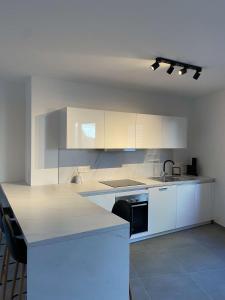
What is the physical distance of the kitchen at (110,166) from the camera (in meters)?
1.64

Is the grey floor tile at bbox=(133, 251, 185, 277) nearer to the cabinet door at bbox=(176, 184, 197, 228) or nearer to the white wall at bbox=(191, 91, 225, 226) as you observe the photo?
the cabinet door at bbox=(176, 184, 197, 228)

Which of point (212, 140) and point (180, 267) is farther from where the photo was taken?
point (212, 140)

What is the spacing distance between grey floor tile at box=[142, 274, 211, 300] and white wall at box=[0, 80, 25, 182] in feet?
7.97

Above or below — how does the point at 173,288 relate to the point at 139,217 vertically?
below

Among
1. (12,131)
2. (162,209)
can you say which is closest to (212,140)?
(162,209)

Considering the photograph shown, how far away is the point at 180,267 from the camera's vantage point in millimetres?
2719

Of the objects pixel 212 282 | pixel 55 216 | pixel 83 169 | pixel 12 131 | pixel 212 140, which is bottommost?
pixel 212 282

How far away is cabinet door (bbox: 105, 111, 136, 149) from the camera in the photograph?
3.38 metres

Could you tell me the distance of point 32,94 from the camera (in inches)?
126

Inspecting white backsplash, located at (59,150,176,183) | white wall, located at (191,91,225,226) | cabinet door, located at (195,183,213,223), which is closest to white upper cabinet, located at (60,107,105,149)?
white backsplash, located at (59,150,176,183)

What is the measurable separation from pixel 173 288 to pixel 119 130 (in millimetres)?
2105

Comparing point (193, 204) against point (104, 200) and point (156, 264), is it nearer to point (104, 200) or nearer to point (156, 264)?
point (156, 264)

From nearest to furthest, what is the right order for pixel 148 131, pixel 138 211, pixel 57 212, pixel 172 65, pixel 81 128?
1. pixel 57 212
2. pixel 172 65
3. pixel 81 128
4. pixel 138 211
5. pixel 148 131

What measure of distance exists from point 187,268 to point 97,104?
2.59 meters
